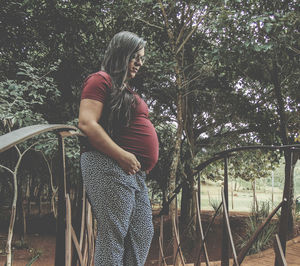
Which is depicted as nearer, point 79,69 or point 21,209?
point 79,69

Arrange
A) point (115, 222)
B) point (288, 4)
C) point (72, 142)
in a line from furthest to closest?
point (72, 142) → point (288, 4) → point (115, 222)

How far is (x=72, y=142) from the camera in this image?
5496 millimetres

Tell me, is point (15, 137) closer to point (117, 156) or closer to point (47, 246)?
point (117, 156)

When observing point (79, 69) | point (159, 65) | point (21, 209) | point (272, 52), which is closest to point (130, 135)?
point (272, 52)

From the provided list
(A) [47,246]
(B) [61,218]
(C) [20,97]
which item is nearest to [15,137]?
(B) [61,218]

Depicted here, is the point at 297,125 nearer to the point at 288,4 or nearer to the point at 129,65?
the point at 288,4

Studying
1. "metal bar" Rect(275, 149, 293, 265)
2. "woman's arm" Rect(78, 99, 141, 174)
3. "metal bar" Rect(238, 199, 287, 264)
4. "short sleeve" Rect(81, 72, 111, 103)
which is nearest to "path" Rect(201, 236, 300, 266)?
"metal bar" Rect(238, 199, 287, 264)

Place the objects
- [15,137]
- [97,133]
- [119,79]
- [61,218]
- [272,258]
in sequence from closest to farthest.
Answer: [15,137]
[61,218]
[97,133]
[119,79]
[272,258]

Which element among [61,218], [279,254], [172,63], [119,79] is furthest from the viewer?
[172,63]

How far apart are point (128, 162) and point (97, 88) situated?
37cm

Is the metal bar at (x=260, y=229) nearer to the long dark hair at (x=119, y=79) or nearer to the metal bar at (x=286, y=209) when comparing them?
the metal bar at (x=286, y=209)

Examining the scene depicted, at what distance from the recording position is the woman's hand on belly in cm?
138

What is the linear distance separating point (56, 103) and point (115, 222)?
5.68m

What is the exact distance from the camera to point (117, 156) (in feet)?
4.48
